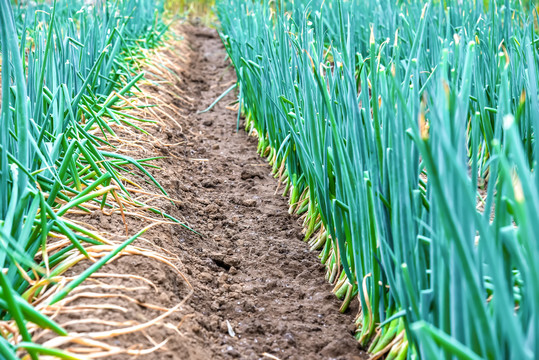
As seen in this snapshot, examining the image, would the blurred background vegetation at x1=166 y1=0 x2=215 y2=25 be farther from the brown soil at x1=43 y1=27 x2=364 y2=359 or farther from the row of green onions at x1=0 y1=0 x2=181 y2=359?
the row of green onions at x1=0 y1=0 x2=181 y2=359

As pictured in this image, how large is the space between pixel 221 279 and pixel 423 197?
0.76 metres

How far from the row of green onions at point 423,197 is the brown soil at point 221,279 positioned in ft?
0.29

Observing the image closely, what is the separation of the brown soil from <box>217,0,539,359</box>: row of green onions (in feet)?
0.29

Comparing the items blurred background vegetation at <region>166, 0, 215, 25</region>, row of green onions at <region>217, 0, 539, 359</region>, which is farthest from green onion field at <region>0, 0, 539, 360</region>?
→ blurred background vegetation at <region>166, 0, 215, 25</region>

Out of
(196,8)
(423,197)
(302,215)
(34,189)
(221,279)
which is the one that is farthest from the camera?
(196,8)

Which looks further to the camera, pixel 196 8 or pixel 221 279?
pixel 196 8

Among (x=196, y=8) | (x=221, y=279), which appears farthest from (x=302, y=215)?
(x=196, y=8)

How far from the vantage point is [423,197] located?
1132mm

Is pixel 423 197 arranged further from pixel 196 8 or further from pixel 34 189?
pixel 196 8

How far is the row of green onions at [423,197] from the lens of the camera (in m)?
0.75

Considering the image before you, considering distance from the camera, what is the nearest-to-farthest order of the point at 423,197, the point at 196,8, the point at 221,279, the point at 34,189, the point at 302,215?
the point at 423,197
the point at 34,189
the point at 221,279
the point at 302,215
the point at 196,8

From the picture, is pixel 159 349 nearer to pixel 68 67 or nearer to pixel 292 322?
pixel 292 322

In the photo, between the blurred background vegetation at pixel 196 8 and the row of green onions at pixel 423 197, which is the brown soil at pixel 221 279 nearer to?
the row of green onions at pixel 423 197

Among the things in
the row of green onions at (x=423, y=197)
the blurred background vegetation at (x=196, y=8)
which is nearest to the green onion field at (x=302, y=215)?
the row of green onions at (x=423, y=197)
